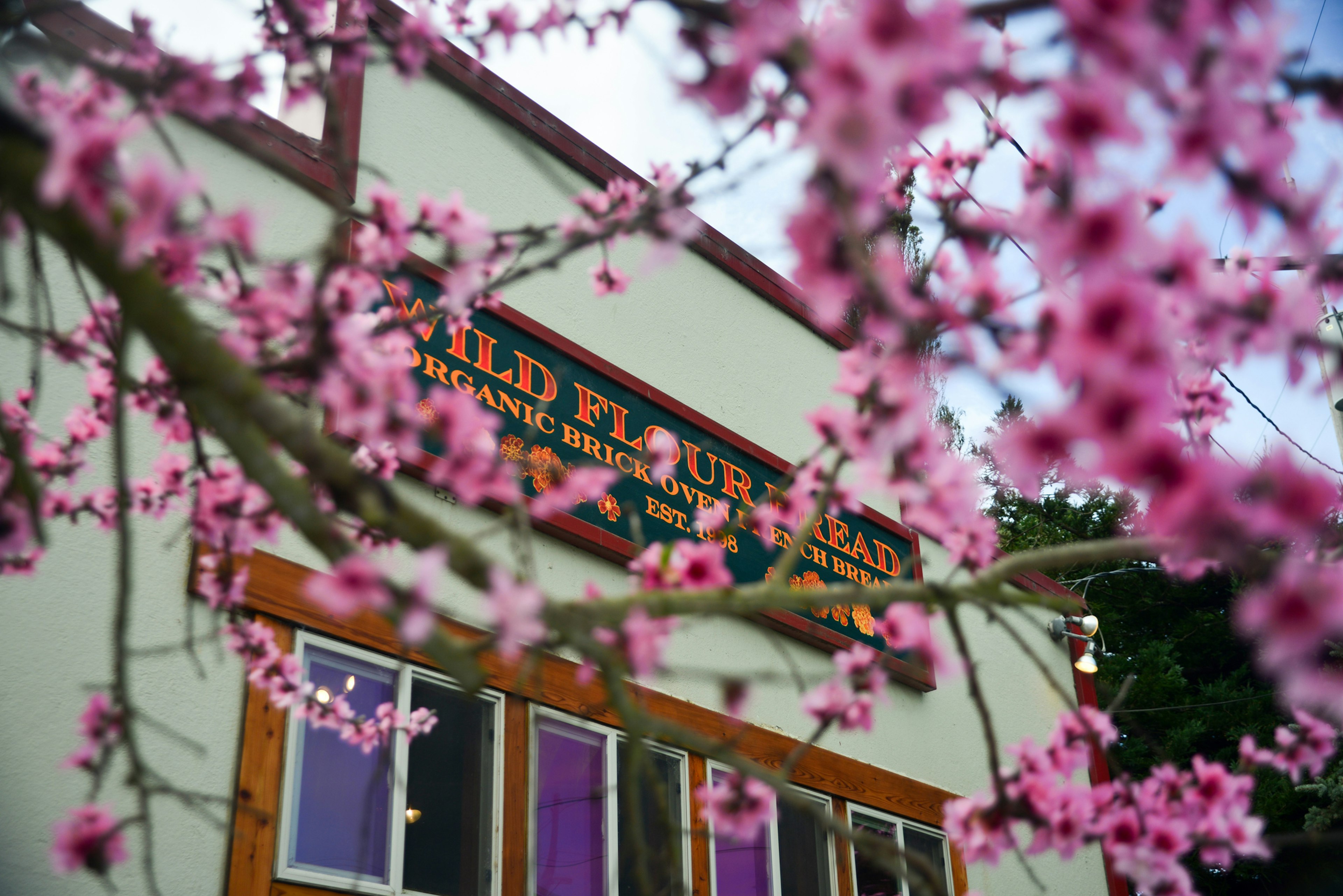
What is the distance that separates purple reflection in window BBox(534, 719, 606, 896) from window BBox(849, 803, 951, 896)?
194 centimetres

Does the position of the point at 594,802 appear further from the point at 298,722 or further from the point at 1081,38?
the point at 1081,38

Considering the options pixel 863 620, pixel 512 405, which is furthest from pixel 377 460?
pixel 863 620

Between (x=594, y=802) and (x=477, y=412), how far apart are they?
146 inches

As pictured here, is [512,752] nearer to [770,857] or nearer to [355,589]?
[770,857]

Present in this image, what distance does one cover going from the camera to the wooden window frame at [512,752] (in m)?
3.74

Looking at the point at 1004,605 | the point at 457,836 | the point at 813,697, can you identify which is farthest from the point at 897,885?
the point at 1004,605

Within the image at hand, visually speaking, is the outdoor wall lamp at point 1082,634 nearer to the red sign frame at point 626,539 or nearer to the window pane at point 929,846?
the red sign frame at point 626,539

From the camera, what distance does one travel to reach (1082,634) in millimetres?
9352

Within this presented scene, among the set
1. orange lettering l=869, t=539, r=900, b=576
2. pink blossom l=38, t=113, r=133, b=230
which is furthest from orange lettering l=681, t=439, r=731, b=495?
pink blossom l=38, t=113, r=133, b=230

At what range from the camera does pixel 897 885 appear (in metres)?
6.50

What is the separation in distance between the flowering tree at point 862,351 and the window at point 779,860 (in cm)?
315

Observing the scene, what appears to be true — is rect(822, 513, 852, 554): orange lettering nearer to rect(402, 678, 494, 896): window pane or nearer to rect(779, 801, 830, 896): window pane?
rect(779, 801, 830, 896): window pane

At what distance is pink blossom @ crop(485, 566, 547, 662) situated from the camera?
5.26 feet

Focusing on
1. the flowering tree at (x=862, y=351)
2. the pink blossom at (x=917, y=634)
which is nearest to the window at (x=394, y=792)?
the flowering tree at (x=862, y=351)
